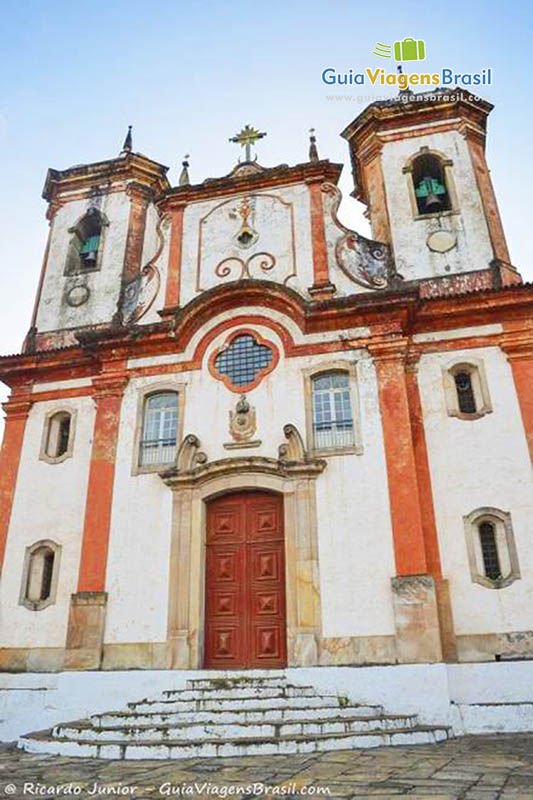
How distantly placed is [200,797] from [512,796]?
233cm

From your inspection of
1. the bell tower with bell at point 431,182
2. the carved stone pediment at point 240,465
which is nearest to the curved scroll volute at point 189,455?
the carved stone pediment at point 240,465

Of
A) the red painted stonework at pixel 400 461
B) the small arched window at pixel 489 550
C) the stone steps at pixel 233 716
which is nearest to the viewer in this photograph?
the stone steps at pixel 233 716

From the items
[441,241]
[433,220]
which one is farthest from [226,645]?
[433,220]

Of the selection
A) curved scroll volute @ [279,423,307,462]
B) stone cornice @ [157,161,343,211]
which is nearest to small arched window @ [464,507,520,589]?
curved scroll volute @ [279,423,307,462]

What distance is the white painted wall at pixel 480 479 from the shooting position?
32.8 ft

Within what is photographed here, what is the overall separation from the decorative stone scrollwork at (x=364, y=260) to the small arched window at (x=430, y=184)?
1763mm

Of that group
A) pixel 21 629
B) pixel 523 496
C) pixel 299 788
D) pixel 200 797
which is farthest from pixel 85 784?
pixel 523 496

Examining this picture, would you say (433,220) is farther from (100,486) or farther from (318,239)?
(100,486)

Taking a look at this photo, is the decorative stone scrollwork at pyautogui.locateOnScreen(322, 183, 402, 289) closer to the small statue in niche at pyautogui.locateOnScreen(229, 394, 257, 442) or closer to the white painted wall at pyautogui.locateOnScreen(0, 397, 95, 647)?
the small statue in niche at pyautogui.locateOnScreen(229, 394, 257, 442)

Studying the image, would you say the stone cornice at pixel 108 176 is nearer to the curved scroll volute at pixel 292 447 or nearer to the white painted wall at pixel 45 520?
the white painted wall at pixel 45 520

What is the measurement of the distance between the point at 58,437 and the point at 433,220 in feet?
31.9

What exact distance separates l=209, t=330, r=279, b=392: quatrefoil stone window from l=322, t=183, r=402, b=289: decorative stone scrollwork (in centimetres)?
244

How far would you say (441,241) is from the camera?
1365 cm

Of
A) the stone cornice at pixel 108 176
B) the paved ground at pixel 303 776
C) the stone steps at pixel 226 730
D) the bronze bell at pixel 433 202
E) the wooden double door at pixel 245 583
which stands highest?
the stone cornice at pixel 108 176
